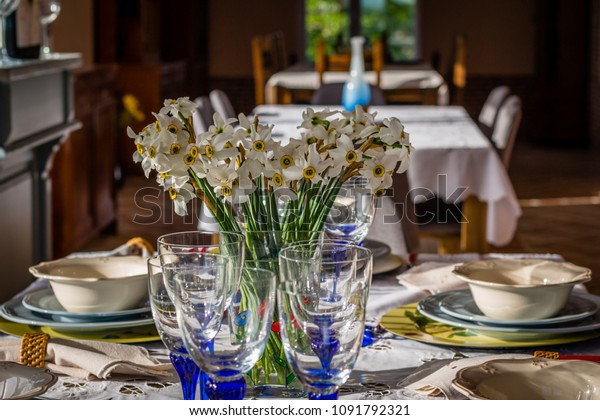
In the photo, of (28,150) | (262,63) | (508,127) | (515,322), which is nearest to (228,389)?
(515,322)

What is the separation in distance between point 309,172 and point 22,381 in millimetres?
421

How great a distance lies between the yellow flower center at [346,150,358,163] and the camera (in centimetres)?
121

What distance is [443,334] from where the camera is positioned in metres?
1.43

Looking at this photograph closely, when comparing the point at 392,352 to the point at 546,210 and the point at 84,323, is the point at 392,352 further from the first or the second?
the point at 546,210

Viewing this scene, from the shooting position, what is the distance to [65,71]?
3.90m

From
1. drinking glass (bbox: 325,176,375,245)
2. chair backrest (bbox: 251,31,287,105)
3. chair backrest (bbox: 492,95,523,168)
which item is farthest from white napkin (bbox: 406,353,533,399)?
chair backrest (bbox: 251,31,287,105)

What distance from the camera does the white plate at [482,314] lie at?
140 centimetres

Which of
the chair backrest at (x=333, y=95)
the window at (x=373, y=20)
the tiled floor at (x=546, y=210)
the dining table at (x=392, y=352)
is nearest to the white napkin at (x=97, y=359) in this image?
the dining table at (x=392, y=352)

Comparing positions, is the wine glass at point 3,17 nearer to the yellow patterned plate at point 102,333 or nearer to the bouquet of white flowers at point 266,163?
the yellow patterned plate at point 102,333

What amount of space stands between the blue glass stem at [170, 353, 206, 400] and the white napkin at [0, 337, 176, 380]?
0.41 ft

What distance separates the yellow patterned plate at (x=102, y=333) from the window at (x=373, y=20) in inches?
392

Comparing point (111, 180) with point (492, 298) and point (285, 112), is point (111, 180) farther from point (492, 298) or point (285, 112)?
point (492, 298)

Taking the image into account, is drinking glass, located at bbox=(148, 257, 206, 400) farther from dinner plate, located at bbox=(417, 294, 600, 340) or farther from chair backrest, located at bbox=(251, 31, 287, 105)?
chair backrest, located at bbox=(251, 31, 287, 105)

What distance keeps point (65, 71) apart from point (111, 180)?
86.4 inches
